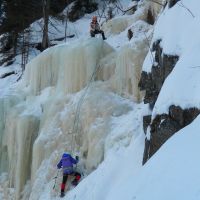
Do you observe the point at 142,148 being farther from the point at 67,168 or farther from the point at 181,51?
the point at 181,51

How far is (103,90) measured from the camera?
11414 millimetres

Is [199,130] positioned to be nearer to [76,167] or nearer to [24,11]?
[76,167]

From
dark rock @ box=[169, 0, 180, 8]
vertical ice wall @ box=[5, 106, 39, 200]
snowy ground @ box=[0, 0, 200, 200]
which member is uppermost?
dark rock @ box=[169, 0, 180, 8]

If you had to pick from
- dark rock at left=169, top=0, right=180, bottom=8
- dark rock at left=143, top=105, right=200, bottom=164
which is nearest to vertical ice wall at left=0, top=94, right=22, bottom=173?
dark rock at left=169, top=0, right=180, bottom=8

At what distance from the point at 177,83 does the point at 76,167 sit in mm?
4357

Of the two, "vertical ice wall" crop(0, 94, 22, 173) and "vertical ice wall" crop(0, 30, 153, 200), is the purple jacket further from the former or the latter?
"vertical ice wall" crop(0, 94, 22, 173)

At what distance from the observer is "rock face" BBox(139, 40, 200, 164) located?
6355 millimetres

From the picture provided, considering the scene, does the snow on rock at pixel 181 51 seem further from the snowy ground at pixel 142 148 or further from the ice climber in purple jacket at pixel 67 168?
the ice climber in purple jacket at pixel 67 168

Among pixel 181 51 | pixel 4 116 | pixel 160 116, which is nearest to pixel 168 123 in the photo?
pixel 160 116

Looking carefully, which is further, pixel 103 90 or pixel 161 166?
pixel 103 90

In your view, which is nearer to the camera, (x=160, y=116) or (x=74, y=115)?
(x=160, y=116)

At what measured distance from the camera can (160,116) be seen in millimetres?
6871

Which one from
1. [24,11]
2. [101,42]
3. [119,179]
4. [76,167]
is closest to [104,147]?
[76,167]

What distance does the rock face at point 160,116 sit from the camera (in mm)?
6355
